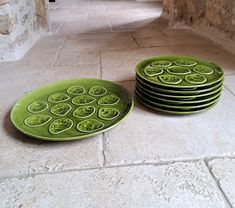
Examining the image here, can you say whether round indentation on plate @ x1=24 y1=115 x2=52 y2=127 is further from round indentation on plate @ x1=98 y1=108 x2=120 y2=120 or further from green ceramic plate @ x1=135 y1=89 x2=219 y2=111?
green ceramic plate @ x1=135 y1=89 x2=219 y2=111

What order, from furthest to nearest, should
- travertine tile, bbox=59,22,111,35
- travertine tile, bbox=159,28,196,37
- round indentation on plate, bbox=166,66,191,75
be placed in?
1. travertine tile, bbox=59,22,111,35
2. travertine tile, bbox=159,28,196,37
3. round indentation on plate, bbox=166,66,191,75

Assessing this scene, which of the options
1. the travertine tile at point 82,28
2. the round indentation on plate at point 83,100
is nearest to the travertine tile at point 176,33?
the travertine tile at point 82,28

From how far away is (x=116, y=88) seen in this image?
868mm

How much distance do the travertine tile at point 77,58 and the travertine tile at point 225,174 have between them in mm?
835

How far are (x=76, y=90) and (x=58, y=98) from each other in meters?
0.07

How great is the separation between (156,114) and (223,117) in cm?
20

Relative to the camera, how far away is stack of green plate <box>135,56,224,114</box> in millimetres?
727

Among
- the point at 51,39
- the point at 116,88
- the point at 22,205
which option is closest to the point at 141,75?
the point at 116,88

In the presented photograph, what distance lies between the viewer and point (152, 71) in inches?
32.8

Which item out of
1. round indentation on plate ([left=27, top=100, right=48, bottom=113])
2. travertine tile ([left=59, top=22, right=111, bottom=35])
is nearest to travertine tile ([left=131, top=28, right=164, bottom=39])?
travertine tile ([left=59, top=22, right=111, bottom=35])

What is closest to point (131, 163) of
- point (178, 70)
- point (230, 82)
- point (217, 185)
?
point (217, 185)

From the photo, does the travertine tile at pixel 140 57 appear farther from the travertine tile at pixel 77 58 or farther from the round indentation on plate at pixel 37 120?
the round indentation on plate at pixel 37 120

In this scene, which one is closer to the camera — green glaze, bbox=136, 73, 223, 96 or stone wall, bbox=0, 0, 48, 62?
green glaze, bbox=136, 73, 223, 96

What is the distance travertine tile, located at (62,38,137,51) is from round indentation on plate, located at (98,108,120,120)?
82 cm
